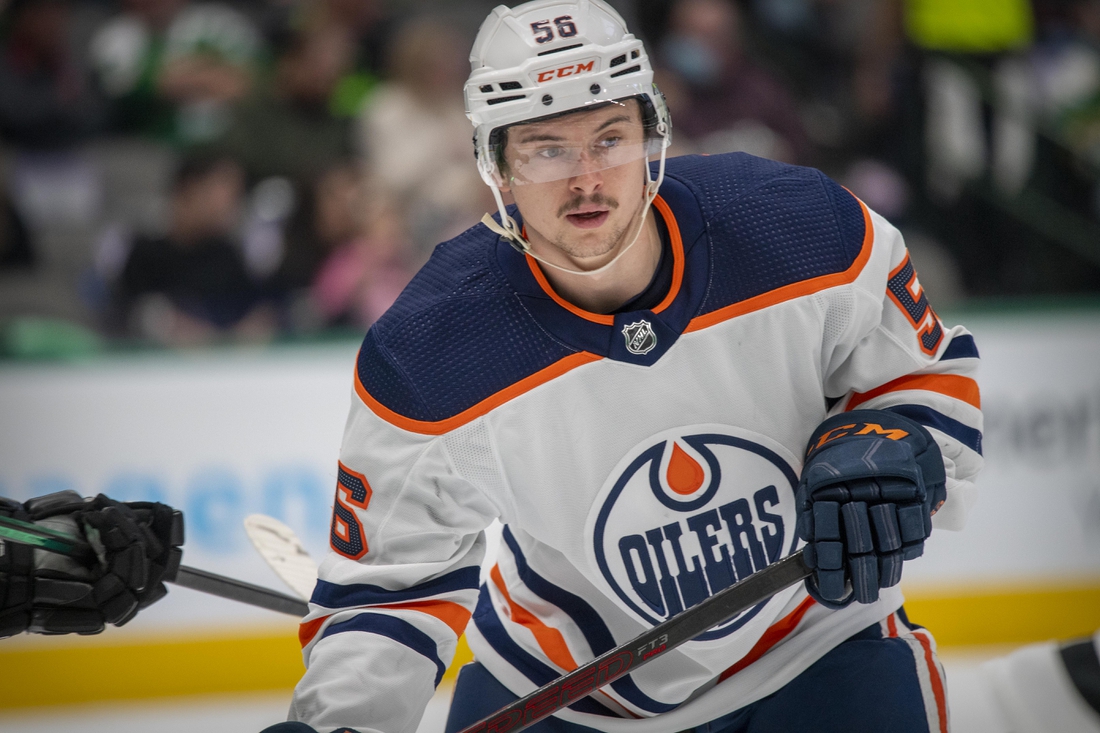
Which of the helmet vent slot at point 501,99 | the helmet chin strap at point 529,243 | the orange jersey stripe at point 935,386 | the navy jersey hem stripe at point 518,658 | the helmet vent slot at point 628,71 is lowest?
the navy jersey hem stripe at point 518,658

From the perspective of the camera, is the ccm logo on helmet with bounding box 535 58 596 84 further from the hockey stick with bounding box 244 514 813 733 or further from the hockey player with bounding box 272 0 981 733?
the hockey stick with bounding box 244 514 813 733

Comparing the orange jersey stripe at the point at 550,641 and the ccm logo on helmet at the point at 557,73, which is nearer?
the ccm logo on helmet at the point at 557,73

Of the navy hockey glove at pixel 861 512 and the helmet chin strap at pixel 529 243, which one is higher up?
the helmet chin strap at pixel 529 243

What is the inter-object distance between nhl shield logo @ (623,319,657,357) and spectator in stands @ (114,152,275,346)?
2248 mm

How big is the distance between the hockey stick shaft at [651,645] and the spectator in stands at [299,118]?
268cm

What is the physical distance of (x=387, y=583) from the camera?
5.12 feet

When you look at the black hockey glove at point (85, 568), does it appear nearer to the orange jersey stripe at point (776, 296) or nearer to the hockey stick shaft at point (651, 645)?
the hockey stick shaft at point (651, 645)

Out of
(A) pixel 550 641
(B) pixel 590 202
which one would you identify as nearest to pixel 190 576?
(A) pixel 550 641

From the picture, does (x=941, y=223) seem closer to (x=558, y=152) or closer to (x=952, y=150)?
(x=952, y=150)

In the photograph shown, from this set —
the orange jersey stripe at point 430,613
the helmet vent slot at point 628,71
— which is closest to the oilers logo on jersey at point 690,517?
the orange jersey stripe at point 430,613

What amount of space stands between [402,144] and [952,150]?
79.0 inches

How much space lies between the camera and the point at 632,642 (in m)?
1.51

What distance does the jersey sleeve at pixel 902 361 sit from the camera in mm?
1570

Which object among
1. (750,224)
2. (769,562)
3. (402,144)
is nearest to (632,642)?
(769,562)
